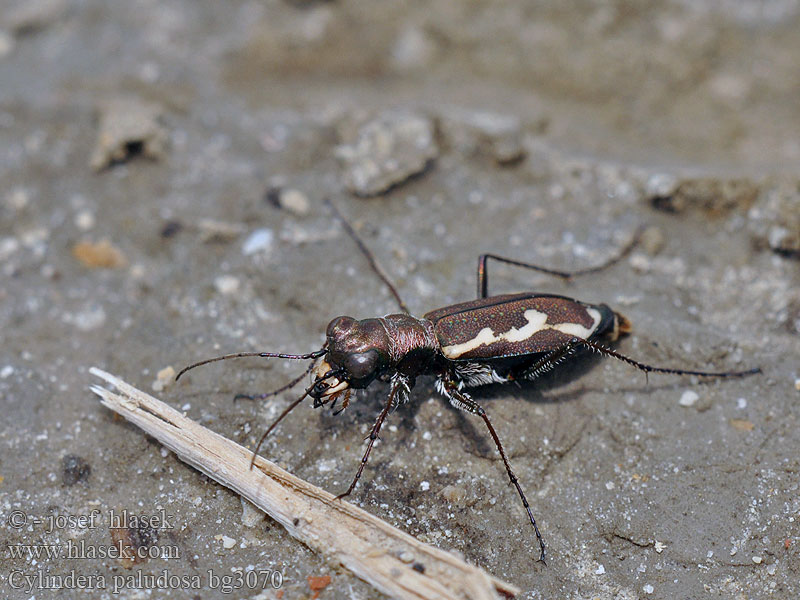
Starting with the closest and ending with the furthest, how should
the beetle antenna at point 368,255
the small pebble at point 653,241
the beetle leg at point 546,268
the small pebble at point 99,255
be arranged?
the beetle leg at point 546,268, the beetle antenna at point 368,255, the small pebble at point 653,241, the small pebble at point 99,255

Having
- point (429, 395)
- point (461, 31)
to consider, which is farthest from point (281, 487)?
point (461, 31)

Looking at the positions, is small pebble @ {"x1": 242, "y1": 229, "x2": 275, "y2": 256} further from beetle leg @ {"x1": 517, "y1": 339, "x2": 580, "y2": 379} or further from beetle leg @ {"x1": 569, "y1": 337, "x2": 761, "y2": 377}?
beetle leg @ {"x1": 569, "y1": 337, "x2": 761, "y2": 377}

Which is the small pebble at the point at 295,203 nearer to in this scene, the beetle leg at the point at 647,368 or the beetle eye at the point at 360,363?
the beetle eye at the point at 360,363

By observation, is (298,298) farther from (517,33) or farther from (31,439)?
(517,33)

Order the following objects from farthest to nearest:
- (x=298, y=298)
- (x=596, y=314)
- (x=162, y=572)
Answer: (x=298, y=298) → (x=596, y=314) → (x=162, y=572)

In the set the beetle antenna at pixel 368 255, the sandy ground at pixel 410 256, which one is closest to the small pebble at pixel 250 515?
the sandy ground at pixel 410 256

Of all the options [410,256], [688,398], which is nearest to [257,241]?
[410,256]

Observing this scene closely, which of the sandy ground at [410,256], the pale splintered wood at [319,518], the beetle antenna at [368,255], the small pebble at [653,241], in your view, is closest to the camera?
the pale splintered wood at [319,518]
